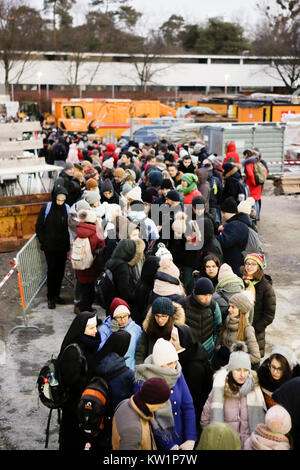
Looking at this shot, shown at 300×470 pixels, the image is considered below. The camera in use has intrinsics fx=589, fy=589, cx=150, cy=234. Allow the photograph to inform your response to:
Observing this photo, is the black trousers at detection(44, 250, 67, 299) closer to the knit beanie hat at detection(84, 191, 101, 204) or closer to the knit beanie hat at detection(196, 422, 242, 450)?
the knit beanie hat at detection(84, 191, 101, 204)

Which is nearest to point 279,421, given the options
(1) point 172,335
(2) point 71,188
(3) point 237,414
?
(3) point 237,414

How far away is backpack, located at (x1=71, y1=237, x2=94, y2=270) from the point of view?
7.95m

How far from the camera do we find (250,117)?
94.8ft

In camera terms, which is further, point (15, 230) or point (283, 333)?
point (15, 230)

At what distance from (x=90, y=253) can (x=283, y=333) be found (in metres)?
2.91

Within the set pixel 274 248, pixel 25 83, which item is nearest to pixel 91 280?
pixel 274 248

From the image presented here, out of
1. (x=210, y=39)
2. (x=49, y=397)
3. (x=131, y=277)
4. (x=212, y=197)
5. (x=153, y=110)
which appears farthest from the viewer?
(x=210, y=39)

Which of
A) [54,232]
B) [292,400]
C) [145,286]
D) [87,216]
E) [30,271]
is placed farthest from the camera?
[30,271]

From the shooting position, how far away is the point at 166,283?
5.67 m

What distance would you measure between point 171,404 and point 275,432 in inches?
34.1

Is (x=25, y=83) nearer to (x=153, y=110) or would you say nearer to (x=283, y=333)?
(x=153, y=110)

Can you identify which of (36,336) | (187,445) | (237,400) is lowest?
(36,336)

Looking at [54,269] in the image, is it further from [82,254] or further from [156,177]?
[156,177]

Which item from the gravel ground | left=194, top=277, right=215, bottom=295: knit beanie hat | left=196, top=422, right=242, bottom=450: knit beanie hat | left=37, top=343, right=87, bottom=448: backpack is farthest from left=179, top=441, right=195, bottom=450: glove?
the gravel ground
